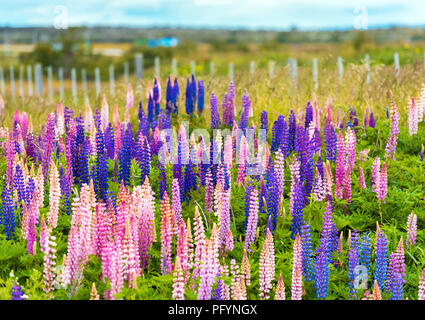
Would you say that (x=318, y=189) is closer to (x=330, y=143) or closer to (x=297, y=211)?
(x=297, y=211)

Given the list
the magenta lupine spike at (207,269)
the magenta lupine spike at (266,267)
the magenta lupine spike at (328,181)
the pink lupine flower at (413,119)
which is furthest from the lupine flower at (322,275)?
the pink lupine flower at (413,119)

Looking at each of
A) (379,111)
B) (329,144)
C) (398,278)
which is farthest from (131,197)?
(379,111)

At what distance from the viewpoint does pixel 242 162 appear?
20.1ft

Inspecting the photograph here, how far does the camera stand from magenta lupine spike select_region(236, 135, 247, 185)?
605 cm

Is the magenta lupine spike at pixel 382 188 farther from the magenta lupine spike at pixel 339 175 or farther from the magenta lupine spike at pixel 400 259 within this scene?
the magenta lupine spike at pixel 400 259

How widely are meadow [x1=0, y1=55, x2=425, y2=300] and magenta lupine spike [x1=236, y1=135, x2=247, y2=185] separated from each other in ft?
0.06

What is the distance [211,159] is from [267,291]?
2.29 m

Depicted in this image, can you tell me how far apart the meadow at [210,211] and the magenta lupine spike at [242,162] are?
18 millimetres

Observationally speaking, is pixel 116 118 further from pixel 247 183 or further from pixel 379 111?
pixel 379 111

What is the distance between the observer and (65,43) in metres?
51.2

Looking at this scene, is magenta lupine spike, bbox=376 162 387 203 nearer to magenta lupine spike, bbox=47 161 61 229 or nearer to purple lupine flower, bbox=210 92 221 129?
purple lupine flower, bbox=210 92 221 129

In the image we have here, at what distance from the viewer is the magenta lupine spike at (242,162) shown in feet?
19.8

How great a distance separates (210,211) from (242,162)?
79cm

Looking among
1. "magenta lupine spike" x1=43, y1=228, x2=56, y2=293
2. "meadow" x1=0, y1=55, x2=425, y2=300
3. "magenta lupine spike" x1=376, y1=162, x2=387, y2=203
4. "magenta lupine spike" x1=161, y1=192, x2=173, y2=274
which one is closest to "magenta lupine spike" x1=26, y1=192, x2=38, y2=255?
"meadow" x1=0, y1=55, x2=425, y2=300
